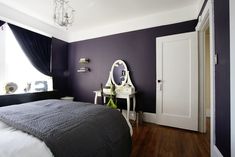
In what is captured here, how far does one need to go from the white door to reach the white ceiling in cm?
65

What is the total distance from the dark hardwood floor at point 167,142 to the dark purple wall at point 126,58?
63 centimetres

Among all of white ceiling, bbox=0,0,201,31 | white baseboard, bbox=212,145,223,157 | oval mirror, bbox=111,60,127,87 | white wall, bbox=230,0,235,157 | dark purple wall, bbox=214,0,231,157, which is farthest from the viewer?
oval mirror, bbox=111,60,127,87

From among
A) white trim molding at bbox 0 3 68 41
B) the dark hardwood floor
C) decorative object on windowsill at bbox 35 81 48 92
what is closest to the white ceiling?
white trim molding at bbox 0 3 68 41

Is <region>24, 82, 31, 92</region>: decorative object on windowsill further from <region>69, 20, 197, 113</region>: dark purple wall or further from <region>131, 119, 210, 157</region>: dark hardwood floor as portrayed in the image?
<region>131, 119, 210, 157</region>: dark hardwood floor

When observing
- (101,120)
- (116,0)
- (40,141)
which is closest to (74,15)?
(116,0)

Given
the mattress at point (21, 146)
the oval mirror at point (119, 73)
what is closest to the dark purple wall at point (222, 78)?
the mattress at point (21, 146)

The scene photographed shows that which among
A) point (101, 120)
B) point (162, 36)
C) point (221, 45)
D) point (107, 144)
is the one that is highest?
point (162, 36)

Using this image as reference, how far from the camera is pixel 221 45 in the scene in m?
1.37

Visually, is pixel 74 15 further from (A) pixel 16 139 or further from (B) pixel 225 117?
(B) pixel 225 117

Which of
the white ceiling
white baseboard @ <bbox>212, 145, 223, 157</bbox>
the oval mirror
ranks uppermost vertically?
the white ceiling

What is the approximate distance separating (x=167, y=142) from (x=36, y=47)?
3737 mm

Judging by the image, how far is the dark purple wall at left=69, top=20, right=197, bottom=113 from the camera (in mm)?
3006

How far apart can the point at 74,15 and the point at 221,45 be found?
3.00 meters

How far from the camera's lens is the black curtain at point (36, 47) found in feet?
9.77
